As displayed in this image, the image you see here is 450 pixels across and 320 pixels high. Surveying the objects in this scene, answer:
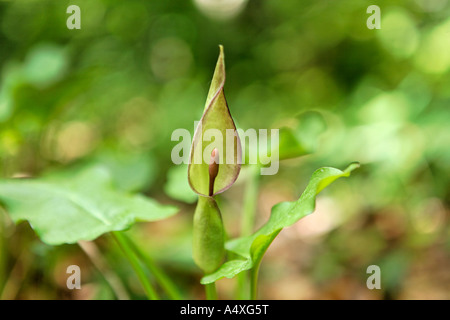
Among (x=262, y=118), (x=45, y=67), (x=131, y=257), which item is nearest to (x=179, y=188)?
(x=131, y=257)

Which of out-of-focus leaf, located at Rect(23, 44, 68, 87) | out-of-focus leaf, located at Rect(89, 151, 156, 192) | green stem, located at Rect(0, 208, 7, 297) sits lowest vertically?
green stem, located at Rect(0, 208, 7, 297)

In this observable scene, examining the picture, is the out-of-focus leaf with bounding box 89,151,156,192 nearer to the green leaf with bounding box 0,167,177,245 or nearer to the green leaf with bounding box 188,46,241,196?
the green leaf with bounding box 0,167,177,245

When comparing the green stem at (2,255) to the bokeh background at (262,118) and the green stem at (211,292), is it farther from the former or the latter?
the green stem at (211,292)

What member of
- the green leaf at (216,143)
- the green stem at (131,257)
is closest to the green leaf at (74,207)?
the green stem at (131,257)

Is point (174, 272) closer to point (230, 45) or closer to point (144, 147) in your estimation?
point (144, 147)

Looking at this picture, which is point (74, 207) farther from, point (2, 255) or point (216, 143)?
point (2, 255)

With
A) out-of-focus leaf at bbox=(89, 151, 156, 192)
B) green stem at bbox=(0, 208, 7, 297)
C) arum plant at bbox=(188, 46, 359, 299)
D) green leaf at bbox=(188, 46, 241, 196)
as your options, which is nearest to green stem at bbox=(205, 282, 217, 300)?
arum plant at bbox=(188, 46, 359, 299)
